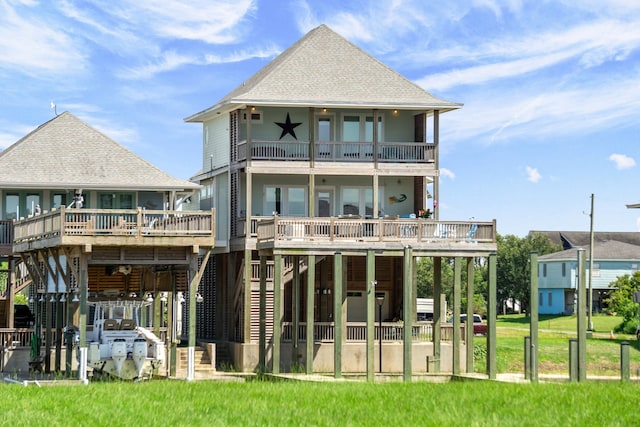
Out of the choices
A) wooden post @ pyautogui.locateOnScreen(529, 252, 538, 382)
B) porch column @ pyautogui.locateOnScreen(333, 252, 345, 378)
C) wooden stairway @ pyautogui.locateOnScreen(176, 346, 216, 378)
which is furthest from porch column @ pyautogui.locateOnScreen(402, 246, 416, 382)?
wooden stairway @ pyautogui.locateOnScreen(176, 346, 216, 378)

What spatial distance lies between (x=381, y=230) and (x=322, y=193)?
7796 mm

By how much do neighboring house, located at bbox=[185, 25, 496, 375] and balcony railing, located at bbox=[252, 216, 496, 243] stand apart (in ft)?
0.17

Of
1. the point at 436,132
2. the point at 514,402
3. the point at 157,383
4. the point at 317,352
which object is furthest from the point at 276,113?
the point at 514,402

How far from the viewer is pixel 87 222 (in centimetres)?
4262

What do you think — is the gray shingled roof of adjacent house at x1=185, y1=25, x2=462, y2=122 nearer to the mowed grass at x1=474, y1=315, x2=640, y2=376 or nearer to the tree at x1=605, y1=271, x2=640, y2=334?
the mowed grass at x1=474, y1=315, x2=640, y2=376

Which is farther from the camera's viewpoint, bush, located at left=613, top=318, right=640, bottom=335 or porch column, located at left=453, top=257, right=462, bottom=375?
bush, located at left=613, top=318, right=640, bottom=335

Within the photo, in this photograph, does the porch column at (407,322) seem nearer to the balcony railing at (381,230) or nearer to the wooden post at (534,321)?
the balcony railing at (381,230)

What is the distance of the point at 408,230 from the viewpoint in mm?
47938

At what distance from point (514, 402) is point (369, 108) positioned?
23498 millimetres

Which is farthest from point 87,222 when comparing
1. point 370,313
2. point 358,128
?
point 358,128

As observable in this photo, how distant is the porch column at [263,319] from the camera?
160 feet

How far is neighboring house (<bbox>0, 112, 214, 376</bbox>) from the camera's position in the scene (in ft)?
141

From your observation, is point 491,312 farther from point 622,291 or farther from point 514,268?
point 514,268

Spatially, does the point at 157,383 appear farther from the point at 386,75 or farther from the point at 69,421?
the point at 386,75
